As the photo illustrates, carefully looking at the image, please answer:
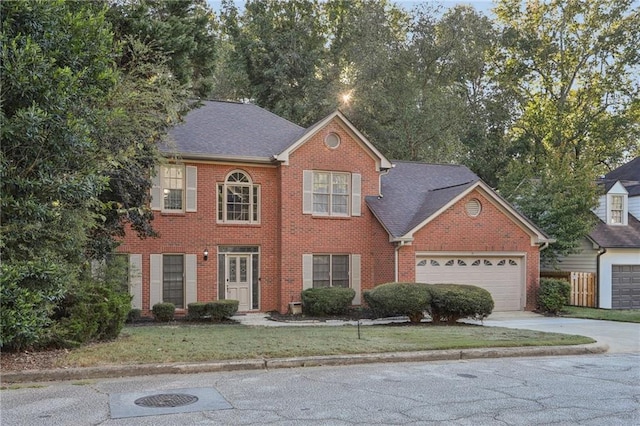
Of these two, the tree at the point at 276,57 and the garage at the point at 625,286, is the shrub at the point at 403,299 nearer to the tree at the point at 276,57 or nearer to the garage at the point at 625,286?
the garage at the point at 625,286

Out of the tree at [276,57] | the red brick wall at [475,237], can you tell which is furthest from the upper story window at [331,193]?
the tree at [276,57]

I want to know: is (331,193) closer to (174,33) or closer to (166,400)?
A: (174,33)

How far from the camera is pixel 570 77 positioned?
37.3m

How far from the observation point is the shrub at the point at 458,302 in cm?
1559

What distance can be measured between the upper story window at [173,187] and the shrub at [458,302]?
8.49 metres

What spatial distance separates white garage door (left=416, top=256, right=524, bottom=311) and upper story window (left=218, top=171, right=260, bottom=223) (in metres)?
5.90

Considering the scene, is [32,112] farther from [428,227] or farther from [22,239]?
[428,227]

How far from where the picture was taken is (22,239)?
345 inches

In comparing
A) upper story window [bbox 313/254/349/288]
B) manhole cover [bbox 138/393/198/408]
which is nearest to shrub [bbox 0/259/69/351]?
manhole cover [bbox 138/393/198/408]

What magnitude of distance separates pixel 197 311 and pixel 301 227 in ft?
15.0

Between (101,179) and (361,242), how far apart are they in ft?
40.5

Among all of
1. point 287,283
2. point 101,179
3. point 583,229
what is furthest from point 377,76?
point 101,179

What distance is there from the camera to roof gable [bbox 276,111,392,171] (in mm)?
19281

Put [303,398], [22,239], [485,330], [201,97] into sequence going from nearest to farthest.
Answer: [303,398]
[22,239]
[485,330]
[201,97]
